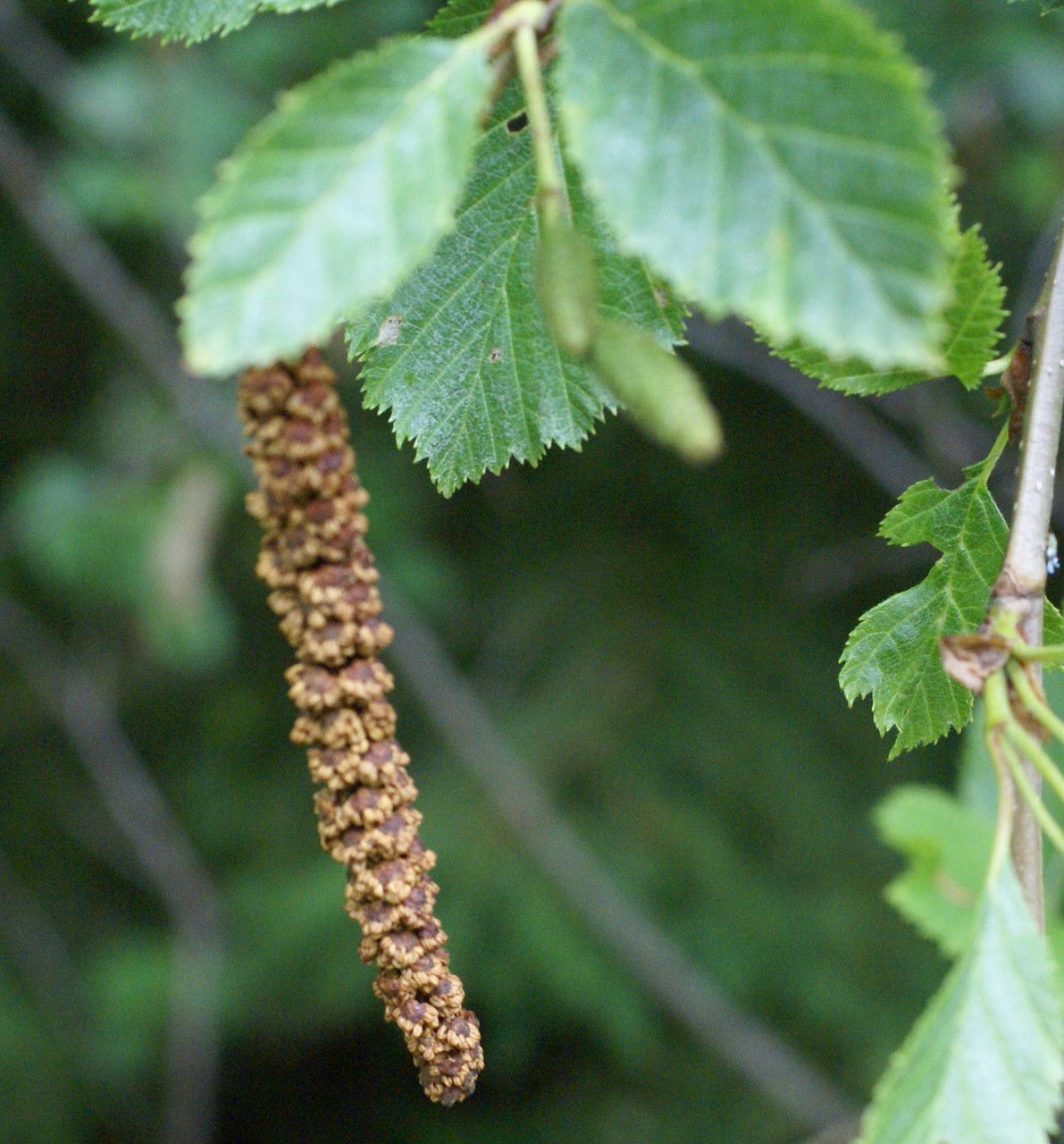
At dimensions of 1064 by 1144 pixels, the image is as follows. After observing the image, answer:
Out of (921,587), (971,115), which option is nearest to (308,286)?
(921,587)

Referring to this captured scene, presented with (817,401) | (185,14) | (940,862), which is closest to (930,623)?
(185,14)

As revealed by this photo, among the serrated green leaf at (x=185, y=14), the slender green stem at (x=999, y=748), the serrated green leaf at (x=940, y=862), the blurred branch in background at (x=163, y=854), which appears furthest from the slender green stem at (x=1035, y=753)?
the blurred branch in background at (x=163, y=854)

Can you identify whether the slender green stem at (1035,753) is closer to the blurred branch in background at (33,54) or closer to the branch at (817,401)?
the branch at (817,401)

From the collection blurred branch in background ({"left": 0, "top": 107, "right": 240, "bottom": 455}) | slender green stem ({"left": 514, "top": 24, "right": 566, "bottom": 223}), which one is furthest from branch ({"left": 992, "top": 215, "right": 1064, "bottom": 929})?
blurred branch in background ({"left": 0, "top": 107, "right": 240, "bottom": 455})

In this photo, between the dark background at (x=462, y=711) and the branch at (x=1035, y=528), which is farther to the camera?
the dark background at (x=462, y=711)

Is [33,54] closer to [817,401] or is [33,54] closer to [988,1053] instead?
[817,401]
